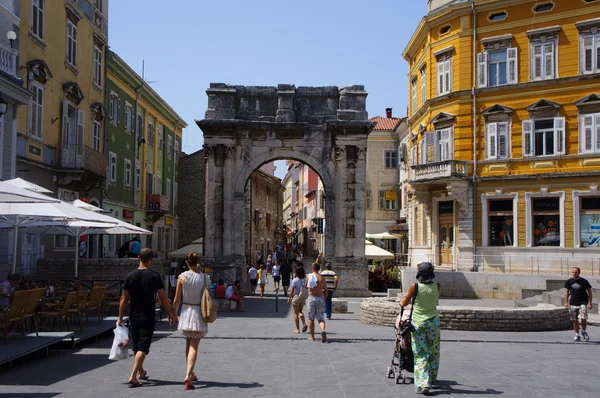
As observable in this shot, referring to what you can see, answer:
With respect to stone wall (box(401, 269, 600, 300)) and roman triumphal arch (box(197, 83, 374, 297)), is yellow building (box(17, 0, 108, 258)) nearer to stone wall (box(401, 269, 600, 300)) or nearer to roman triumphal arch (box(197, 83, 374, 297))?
roman triumphal arch (box(197, 83, 374, 297))

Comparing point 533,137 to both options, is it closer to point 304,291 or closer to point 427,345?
point 304,291

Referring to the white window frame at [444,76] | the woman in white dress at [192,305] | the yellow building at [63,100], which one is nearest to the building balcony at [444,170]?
the white window frame at [444,76]

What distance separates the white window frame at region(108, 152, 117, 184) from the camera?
3666 centimetres

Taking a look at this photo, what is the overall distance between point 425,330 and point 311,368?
2.52 m

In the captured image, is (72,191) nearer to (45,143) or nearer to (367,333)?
(45,143)

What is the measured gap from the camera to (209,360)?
41.2ft

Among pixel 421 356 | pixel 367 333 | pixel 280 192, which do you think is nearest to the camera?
pixel 421 356

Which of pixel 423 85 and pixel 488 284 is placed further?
pixel 423 85

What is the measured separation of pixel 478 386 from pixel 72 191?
79.0ft

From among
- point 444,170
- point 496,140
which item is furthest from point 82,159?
point 496,140

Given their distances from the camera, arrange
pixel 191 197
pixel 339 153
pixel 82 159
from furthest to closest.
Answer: pixel 191 197 < pixel 82 159 < pixel 339 153

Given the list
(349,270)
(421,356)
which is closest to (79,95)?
(349,270)

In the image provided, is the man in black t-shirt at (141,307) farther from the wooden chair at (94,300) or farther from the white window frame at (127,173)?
the white window frame at (127,173)

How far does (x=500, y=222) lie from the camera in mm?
32656
